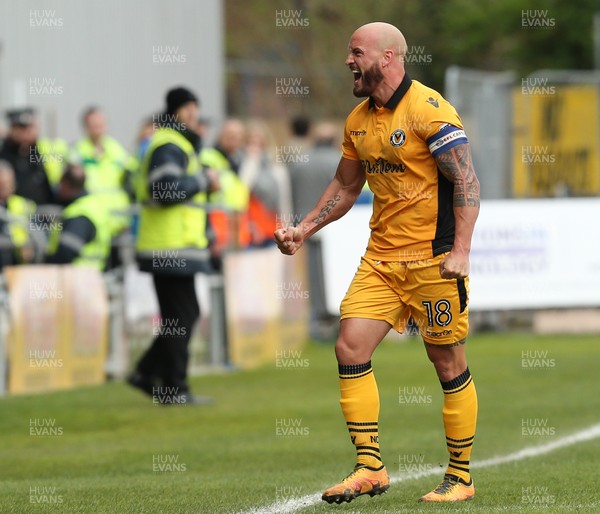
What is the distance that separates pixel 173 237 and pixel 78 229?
2128 mm

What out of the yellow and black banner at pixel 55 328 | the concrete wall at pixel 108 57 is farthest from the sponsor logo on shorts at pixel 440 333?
the concrete wall at pixel 108 57

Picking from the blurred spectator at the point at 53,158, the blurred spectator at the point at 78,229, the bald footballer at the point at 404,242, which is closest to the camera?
the bald footballer at the point at 404,242

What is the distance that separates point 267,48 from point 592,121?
2222cm

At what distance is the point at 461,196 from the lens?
24.8 feet

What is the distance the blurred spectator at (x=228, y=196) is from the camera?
1681 centimetres

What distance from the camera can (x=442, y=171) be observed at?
7.57 metres

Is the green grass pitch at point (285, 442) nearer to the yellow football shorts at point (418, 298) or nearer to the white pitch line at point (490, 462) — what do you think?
the white pitch line at point (490, 462)

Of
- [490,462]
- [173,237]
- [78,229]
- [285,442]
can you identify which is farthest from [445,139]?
[78,229]

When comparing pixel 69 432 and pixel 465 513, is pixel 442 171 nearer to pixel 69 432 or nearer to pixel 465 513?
pixel 465 513

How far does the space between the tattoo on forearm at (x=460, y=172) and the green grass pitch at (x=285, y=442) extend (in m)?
1.43

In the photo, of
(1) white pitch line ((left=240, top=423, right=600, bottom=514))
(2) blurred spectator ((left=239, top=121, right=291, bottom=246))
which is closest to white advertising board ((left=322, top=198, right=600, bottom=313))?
(2) blurred spectator ((left=239, top=121, right=291, bottom=246))

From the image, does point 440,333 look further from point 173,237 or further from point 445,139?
point 173,237

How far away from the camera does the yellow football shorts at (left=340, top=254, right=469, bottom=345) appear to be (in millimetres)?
7699

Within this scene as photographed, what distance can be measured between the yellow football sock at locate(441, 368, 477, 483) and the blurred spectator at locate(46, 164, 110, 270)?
7324 millimetres
